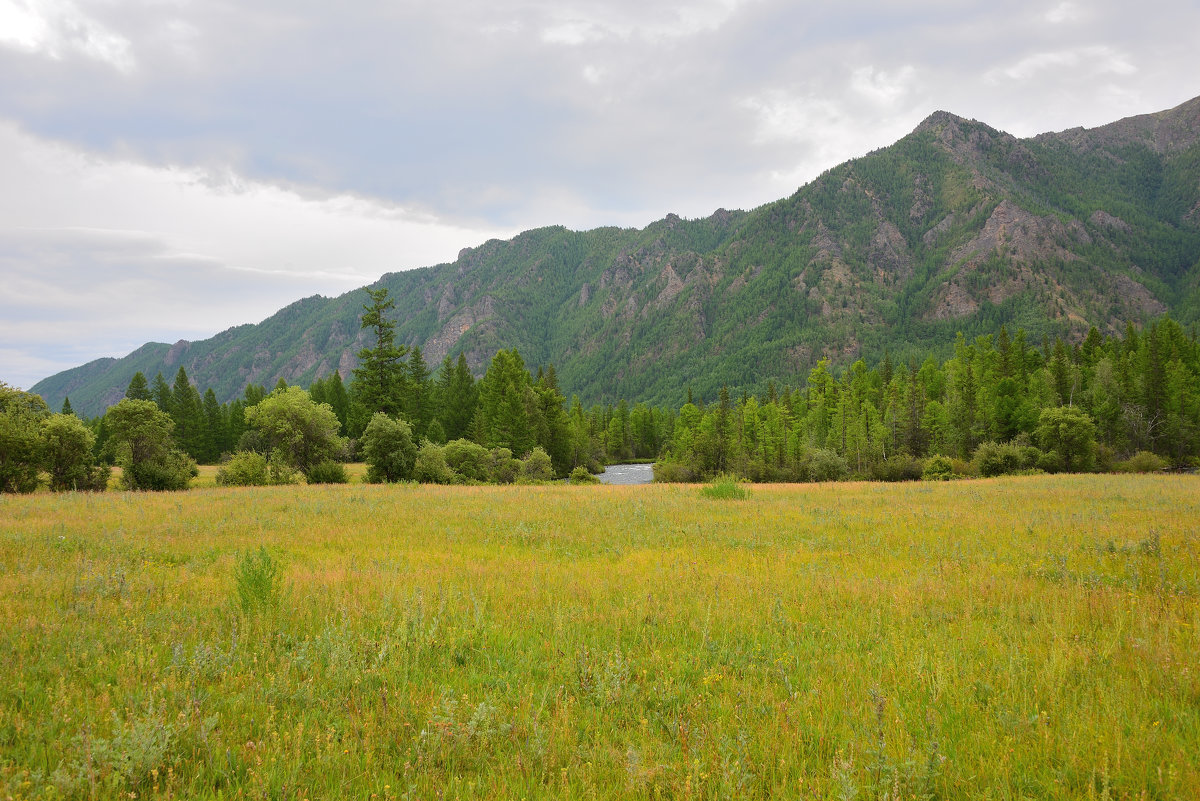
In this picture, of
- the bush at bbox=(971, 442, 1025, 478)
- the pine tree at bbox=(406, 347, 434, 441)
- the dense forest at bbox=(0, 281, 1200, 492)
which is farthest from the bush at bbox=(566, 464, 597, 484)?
the bush at bbox=(971, 442, 1025, 478)

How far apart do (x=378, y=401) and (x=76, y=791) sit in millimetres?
50388

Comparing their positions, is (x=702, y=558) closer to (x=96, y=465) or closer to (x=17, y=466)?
(x=17, y=466)

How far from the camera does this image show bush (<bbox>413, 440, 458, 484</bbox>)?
3525cm

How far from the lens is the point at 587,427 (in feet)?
336

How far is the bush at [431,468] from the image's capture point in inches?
1388

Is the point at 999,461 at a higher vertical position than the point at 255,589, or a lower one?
lower

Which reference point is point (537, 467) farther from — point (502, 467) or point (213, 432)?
point (213, 432)

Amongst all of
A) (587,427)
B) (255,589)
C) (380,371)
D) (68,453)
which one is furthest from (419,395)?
(255,589)

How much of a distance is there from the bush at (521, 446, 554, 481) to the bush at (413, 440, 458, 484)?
11.1 meters

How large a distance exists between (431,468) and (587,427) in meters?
67.4

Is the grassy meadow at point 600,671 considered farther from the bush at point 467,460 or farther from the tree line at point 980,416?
the tree line at point 980,416

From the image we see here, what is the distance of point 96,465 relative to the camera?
95.2 ft

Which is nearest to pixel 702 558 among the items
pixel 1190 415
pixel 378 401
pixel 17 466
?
pixel 17 466

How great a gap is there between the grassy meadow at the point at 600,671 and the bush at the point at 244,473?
21284mm
